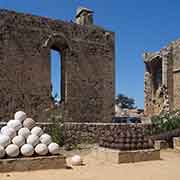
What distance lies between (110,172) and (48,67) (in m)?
8.24

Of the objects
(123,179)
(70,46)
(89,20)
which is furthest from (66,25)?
(123,179)

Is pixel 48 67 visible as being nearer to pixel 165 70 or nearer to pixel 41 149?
pixel 41 149

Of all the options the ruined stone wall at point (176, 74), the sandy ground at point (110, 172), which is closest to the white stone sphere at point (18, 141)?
the sandy ground at point (110, 172)

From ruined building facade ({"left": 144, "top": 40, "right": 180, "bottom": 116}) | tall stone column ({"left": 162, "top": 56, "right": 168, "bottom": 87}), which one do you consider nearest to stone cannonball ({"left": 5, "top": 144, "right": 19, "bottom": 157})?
ruined building facade ({"left": 144, "top": 40, "right": 180, "bottom": 116})

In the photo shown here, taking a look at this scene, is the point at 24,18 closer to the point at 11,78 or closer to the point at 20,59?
the point at 20,59

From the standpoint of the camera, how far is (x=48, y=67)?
45.3 feet

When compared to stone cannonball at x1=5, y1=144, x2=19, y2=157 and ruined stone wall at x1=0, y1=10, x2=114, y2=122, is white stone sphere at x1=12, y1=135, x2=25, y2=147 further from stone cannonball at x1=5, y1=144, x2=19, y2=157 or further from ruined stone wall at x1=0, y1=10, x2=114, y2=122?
ruined stone wall at x1=0, y1=10, x2=114, y2=122

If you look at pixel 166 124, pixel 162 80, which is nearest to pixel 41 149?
pixel 166 124

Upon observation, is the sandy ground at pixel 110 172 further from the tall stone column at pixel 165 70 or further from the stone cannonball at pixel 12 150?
the tall stone column at pixel 165 70

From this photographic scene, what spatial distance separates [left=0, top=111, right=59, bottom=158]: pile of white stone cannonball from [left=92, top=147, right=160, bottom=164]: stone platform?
1630 mm

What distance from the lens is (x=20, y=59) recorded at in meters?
13.1

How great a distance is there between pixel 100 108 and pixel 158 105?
6.19 metres

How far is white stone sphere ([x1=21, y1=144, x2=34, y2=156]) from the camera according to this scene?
250 inches

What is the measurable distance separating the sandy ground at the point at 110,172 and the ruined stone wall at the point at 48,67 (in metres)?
6.25
